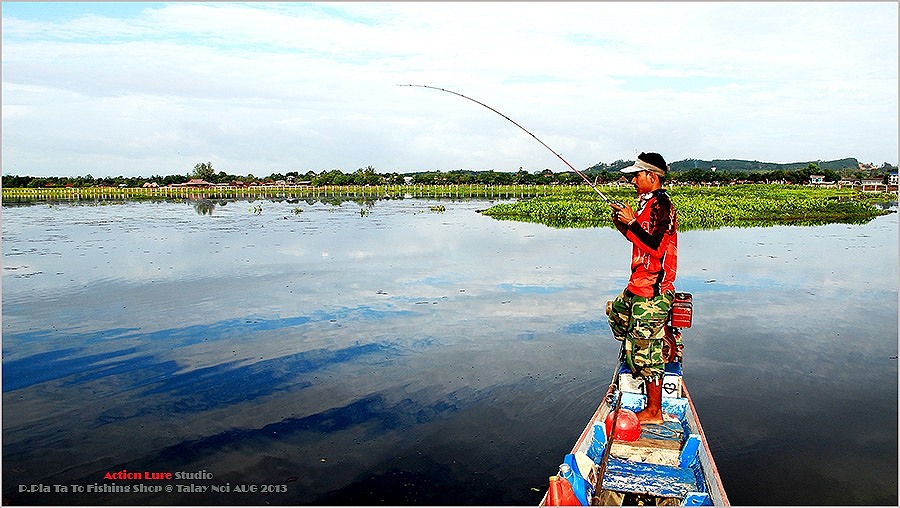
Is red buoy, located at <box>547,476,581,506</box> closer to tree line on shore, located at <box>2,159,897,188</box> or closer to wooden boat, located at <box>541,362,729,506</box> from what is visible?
wooden boat, located at <box>541,362,729,506</box>

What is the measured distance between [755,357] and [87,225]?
33336mm

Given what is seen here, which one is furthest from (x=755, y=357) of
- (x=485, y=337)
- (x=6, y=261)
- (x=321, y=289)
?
(x=6, y=261)

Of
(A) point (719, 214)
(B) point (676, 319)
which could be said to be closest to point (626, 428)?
(B) point (676, 319)

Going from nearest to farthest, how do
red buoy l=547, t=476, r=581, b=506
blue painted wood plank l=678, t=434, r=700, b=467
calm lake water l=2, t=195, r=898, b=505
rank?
red buoy l=547, t=476, r=581, b=506 → blue painted wood plank l=678, t=434, r=700, b=467 → calm lake water l=2, t=195, r=898, b=505

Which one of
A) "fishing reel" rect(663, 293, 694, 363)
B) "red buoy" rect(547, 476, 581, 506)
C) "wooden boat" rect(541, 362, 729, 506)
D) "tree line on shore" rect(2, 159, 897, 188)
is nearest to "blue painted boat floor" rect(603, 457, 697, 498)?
"wooden boat" rect(541, 362, 729, 506)

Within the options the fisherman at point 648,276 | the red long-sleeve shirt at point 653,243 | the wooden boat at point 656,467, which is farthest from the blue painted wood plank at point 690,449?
the red long-sleeve shirt at point 653,243

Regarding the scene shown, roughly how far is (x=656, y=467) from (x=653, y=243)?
1.69 m

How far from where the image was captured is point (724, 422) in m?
7.80

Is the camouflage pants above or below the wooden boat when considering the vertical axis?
above

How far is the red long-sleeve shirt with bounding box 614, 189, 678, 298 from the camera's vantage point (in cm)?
524

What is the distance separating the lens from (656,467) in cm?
500

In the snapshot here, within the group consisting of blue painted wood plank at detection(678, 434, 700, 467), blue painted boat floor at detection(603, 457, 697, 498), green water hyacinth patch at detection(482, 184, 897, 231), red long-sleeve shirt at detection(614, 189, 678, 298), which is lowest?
blue painted boat floor at detection(603, 457, 697, 498)

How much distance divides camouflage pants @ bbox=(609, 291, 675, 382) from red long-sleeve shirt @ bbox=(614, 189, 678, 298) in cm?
8

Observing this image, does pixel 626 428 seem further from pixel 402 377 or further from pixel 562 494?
pixel 402 377
